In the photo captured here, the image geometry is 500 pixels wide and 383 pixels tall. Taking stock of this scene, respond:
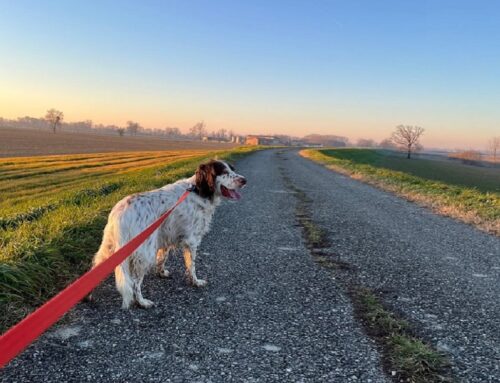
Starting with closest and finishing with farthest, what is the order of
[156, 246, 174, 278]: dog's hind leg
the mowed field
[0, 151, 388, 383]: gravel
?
[0, 151, 388, 383]: gravel → [156, 246, 174, 278]: dog's hind leg → the mowed field

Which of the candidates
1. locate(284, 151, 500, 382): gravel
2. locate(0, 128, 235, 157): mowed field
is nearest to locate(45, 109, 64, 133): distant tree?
locate(0, 128, 235, 157): mowed field

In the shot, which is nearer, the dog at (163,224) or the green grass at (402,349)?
the green grass at (402,349)

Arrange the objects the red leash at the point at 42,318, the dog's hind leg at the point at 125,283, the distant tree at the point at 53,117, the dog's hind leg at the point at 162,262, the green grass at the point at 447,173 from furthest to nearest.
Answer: the distant tree at the point at 53,117 → the green grass at the point at 447,173 → the dog's hind leg at the point at 162,262 → the dog's hind leg at the point at 125,283 → the red leash at the point at 42,318

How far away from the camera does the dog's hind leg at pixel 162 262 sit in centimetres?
540

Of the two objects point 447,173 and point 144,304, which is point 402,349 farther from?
point 447,173

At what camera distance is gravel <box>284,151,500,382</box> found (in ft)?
12.9

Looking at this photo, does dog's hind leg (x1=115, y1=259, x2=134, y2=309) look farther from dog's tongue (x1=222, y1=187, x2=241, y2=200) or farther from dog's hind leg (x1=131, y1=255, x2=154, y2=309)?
dog's tongue (x1=222, y1=187, x2=241, y2=200)

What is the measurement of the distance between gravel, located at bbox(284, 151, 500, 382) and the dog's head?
2.06m

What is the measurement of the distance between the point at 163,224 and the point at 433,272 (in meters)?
4.18

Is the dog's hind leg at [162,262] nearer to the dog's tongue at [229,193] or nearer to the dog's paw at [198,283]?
the dog's paw at [198,283]

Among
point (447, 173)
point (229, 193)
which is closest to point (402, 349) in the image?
point (229, 193)

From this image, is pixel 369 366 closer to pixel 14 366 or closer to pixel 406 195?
pixel 14 366

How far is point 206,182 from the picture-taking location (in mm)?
5539

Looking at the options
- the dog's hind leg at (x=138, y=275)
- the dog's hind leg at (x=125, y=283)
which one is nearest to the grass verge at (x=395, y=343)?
the dog's hind leg at (x=138, y=275)
